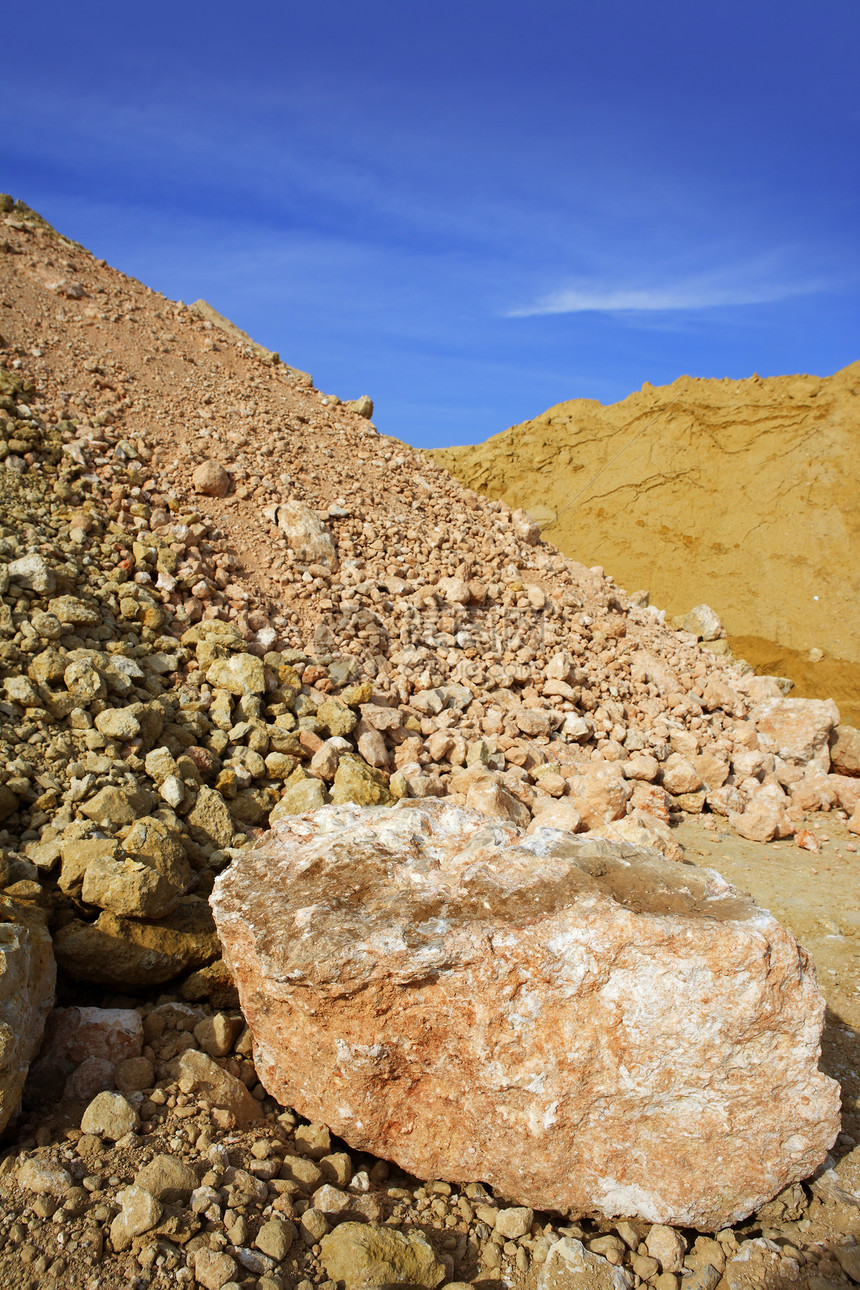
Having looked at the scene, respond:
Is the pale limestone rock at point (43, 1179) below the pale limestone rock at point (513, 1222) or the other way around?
the other way around

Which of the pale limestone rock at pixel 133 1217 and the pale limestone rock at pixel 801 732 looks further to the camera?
the pale limestone rock at pixel 801 732

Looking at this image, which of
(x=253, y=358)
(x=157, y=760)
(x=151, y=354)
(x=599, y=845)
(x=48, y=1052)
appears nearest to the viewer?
(x=48, y=1052)

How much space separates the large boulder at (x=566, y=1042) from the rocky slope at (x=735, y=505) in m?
8.99

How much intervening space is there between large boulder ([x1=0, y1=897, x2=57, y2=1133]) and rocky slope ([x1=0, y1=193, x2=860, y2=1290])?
2cm

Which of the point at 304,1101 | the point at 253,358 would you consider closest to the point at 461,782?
the point at 304,1101

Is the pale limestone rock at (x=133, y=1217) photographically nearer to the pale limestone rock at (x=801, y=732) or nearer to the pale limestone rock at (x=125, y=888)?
the pale limestone rock at (x=125, y=888)

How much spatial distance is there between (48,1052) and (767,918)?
8.51ft

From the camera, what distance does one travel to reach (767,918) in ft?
8.46

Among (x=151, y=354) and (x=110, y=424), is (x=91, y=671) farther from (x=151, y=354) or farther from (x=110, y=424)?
(x=151, y=354)

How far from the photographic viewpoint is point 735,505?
40.4ft

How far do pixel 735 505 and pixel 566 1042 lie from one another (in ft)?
37.6

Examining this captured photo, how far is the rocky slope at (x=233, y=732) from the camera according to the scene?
231cm

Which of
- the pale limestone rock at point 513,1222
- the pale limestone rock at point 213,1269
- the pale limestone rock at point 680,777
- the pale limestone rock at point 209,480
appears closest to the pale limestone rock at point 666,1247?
the pale limestone rock at point 513,1222

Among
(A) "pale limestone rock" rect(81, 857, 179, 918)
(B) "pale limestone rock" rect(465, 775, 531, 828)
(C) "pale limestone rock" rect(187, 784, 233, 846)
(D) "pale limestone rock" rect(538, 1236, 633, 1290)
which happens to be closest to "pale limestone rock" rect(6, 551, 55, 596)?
(C) "pale limestone rock" rect(187, 784, 233, 846)
